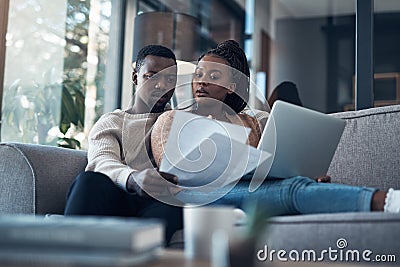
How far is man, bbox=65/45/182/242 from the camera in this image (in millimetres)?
1601

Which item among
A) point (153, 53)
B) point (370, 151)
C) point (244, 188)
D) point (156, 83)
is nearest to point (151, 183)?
point (244, 188)

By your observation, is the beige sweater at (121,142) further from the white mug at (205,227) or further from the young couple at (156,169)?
the white mug at (205,227)

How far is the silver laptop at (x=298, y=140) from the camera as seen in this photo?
1653 millimetres

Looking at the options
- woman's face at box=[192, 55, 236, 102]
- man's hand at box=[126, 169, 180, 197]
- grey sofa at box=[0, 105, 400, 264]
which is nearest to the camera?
grey sofa at box=[0, 105, 400, 264]

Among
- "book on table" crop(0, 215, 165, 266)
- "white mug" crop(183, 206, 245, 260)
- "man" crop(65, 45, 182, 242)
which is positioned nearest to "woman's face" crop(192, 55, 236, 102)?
"man" crop(65, 45, 182, 242)

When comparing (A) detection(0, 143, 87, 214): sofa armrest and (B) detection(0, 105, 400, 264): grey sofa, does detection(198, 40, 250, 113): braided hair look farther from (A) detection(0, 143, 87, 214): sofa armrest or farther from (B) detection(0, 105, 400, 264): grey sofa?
(A) detection(0, 143, 87, 214): sofa armrest

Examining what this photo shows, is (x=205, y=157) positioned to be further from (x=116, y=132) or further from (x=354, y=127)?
(x=354, y=127)

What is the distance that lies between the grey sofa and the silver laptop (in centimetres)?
25

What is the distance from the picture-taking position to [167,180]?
167 cm

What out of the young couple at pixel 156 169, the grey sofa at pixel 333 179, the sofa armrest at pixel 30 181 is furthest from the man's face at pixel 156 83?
the sofa armrest at pixel 30 181

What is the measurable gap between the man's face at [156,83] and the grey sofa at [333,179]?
32 centimetres

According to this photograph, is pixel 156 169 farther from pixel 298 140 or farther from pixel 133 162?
pixel 298 140

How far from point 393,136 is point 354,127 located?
0.15 m

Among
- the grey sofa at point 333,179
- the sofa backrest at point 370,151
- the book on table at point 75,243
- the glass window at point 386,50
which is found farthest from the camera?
the glass window at point 386,50
